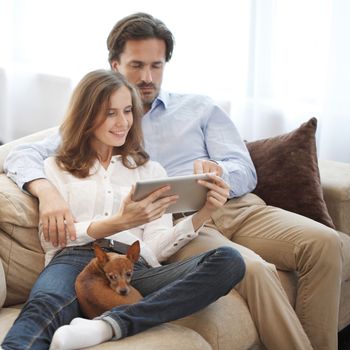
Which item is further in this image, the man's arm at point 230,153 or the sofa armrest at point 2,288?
the man's arm at point 230,153

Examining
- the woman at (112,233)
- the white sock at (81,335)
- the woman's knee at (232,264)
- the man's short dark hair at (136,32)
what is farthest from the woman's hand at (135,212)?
the man's short dark hair at (136,32)

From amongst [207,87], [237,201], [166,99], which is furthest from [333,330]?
[207,87]

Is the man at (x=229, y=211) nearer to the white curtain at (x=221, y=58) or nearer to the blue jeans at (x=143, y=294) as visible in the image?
the blue jeans at (x=143, y=294)

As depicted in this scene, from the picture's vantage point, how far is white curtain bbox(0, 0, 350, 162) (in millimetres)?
2916

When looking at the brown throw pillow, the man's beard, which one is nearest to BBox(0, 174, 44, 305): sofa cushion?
the man's beard

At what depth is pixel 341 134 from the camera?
9.71ft

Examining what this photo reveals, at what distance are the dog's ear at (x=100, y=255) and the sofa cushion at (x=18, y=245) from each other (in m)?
0.29

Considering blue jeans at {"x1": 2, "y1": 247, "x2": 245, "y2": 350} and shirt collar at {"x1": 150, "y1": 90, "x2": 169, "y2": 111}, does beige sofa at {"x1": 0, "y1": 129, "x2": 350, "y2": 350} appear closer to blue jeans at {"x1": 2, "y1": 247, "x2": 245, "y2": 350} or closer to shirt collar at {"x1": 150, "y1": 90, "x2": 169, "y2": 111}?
blue jeans at {"x1": 2, "y1": 247, "x2": 245, "y2": 350}

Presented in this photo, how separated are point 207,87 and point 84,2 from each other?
766 millimetres

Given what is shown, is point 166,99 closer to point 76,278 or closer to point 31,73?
point 76,278

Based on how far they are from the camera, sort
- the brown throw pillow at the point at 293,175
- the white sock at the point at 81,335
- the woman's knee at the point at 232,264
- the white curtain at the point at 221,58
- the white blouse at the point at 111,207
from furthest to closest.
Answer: the white curtain at the point at 221,58, the brown throw pillow at the point at 293,175, the white blouse at the point at 111,207, the woman's knee at the point at 232,264, the white sock at the point at 81,335

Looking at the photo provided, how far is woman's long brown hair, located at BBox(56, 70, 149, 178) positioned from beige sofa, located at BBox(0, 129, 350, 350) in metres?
0.18

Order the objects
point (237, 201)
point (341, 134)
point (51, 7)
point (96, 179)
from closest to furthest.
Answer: point (96, 179), point (237, 201), point (341, 134), point (51, 7)

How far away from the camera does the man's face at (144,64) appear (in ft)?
7.95
